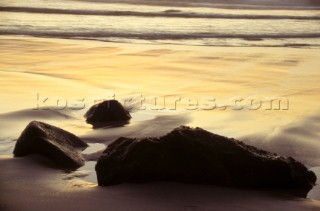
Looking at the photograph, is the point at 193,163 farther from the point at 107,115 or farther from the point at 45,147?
the point at 107,115

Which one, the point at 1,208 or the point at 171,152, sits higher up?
the point at 171,152

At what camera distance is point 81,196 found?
10.9 feet

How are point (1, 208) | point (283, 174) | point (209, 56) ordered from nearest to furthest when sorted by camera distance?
point (1, 208) → point (283, 174) → point (209, 56)

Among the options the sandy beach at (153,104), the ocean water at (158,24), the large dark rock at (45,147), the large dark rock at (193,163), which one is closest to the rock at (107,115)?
the sandy beach at (153,104)

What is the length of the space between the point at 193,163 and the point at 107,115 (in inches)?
76.2

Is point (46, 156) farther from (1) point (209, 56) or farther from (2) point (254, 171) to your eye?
(1) point (209, 56)

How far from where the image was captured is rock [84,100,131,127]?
5.25m

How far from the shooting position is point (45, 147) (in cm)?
393

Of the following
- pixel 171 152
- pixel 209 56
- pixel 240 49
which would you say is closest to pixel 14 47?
pixel 209 56

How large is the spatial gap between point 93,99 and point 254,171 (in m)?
3.18

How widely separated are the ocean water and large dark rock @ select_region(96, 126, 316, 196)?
9.20m

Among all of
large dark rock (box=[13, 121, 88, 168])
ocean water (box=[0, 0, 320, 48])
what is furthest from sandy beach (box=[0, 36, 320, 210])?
ocean water (box=[0, 0, 320, 48])

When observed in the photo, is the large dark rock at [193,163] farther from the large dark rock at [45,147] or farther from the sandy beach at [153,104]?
the large dark rock at [45,147]

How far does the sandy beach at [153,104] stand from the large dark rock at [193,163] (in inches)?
3.2
